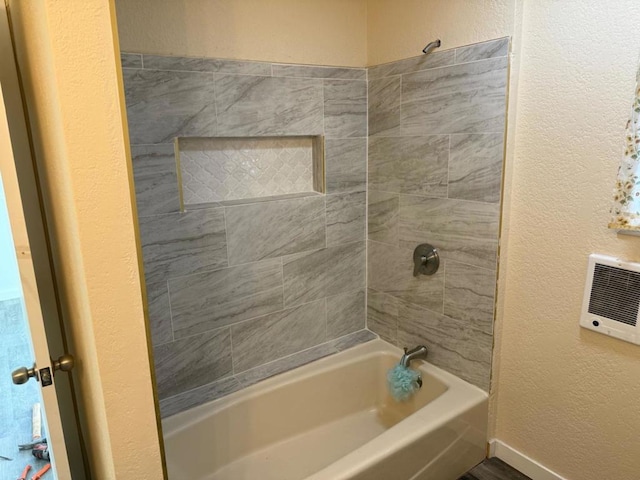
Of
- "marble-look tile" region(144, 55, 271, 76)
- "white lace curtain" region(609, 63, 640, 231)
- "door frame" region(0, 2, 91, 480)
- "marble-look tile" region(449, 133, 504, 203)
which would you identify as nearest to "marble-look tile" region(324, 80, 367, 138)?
"marble-look tile" region(144, 55, 271, 76)

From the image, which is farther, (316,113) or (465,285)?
(316,113)

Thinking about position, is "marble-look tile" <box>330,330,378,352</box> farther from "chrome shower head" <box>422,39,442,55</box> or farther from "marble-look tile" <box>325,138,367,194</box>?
"chrome shower head" <box>422,39,442,55</box>

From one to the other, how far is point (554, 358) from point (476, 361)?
1.10ft

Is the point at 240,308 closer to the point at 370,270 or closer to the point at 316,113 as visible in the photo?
the point at 370,270

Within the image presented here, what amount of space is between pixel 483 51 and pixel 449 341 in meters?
1.29

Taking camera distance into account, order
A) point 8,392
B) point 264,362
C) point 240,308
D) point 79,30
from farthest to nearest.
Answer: point 264,362
point 240,308
point 8,392
point 79,30

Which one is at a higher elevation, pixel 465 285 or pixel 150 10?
pixel 150 10

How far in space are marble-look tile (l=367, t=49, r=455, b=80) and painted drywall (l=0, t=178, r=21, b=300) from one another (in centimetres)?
168

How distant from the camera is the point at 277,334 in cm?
223

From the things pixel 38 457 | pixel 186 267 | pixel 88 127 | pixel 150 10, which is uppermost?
pixel 150 10

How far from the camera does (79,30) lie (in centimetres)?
81

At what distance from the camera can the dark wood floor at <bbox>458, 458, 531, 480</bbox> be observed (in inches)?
76.8

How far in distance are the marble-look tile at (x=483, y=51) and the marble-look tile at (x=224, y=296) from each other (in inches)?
48.3

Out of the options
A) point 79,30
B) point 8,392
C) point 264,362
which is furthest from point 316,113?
point 8,392
